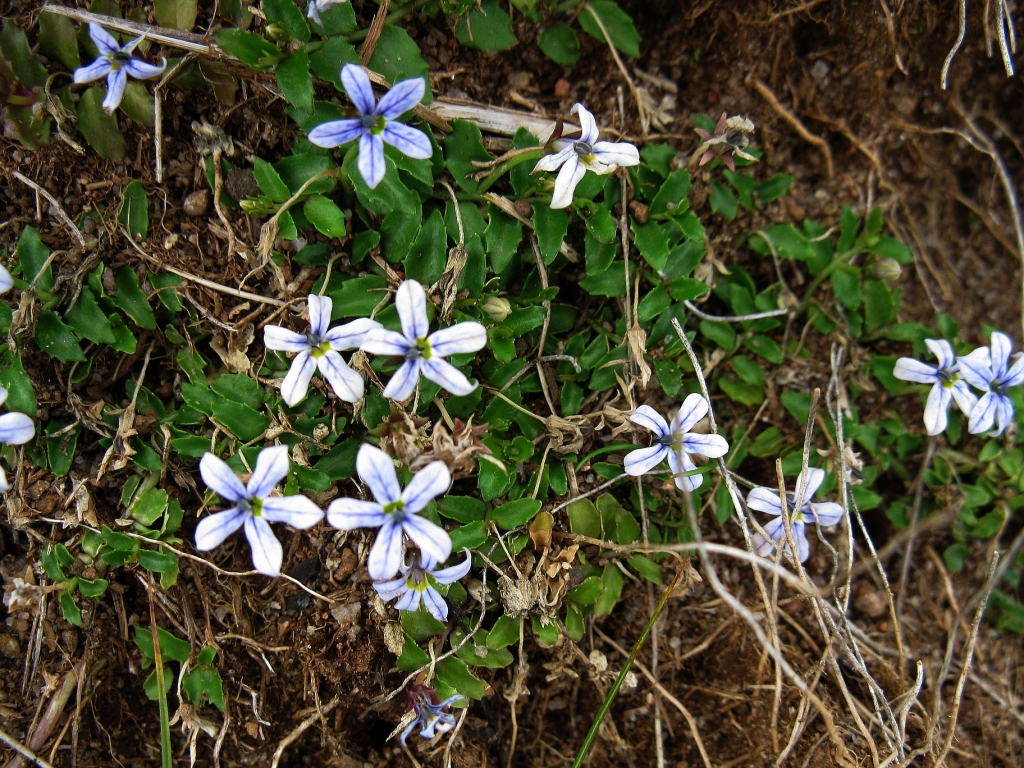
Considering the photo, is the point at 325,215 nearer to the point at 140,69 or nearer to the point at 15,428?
the point at 140,69

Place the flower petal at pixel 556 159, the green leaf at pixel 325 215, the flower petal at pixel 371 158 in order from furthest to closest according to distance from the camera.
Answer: the green leaf at pixel 325 215 < the flower petal at pixel 556 159 < the flower petal at pixel 371 158

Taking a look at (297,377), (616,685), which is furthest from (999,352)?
(297,377)

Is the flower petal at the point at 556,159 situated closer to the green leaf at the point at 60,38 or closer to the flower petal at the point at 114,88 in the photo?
the flower petal at the point at 114,88

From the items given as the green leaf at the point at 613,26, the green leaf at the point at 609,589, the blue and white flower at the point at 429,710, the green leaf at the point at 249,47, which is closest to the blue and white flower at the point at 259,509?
the blue and white flower at the point at 429,710

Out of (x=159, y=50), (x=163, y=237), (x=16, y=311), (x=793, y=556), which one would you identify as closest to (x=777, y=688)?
(x=793, y=556)

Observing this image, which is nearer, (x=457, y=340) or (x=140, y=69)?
(x=457, y=340)

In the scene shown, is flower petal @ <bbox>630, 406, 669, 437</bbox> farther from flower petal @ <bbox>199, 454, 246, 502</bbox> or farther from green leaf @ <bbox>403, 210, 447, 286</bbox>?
flower petal @ <bbox>199, 454, 246, 502</bbox>
